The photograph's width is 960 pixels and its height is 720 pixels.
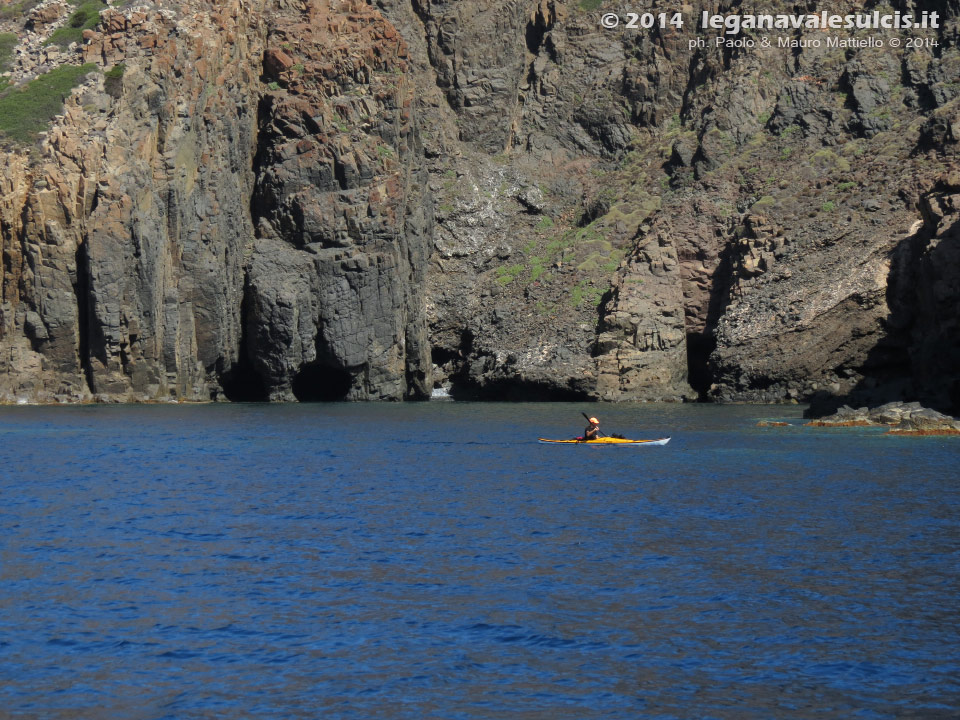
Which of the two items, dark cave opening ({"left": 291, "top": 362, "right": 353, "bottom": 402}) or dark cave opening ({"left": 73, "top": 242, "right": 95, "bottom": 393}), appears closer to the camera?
dark cave opening ({"left": 73, "top": 242, "right": 95, "bottom": 393})

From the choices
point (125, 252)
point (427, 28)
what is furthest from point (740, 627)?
point (427, 28)

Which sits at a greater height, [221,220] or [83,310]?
[221,220]

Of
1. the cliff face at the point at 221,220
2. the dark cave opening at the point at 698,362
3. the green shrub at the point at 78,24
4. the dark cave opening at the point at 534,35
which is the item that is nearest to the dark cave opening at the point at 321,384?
the cliff face at the point at 221,220

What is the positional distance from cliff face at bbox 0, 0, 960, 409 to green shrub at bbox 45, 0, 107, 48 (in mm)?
3068

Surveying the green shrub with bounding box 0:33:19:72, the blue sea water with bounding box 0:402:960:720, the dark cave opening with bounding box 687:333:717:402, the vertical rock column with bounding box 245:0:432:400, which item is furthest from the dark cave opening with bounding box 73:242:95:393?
the dark cave opening with bounding box 687:333:717:402

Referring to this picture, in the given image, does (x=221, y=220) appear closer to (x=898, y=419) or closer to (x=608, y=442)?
(x=608, y=442)

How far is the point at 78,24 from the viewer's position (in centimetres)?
10638

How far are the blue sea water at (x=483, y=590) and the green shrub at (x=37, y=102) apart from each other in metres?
52.1

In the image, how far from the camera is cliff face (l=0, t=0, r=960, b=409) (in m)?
76.9

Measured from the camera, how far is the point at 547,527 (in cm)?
2698

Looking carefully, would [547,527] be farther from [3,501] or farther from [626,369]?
[626,369]

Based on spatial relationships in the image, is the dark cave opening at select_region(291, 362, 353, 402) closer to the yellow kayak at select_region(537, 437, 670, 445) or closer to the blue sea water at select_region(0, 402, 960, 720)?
the yellow kayak at select_region(537, 437, 670, 445)

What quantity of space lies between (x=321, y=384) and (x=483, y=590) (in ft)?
241

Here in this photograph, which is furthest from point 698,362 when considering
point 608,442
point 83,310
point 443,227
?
point 83,310
